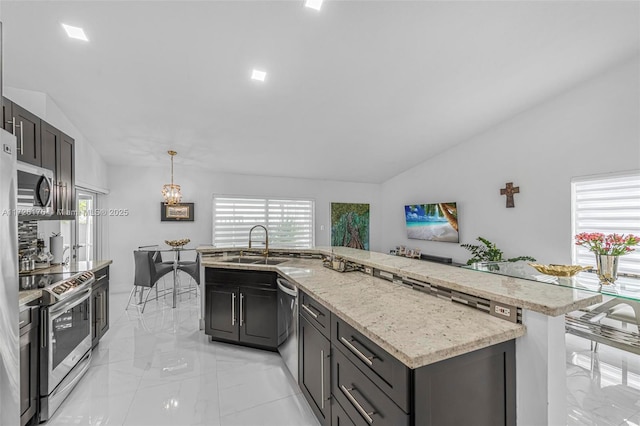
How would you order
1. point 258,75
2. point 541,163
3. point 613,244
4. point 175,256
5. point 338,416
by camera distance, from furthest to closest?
point 175,256 → point 541,163 → point 258,75 → point 613,244 → point 338,416

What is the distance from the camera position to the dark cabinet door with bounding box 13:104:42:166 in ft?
6.81

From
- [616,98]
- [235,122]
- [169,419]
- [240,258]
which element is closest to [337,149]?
[235,122]

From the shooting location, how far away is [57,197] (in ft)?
8.41

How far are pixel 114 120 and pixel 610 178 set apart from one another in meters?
6.17

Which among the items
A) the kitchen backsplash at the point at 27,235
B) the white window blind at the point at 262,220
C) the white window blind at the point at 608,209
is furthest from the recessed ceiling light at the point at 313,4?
the white window blind at the point at 262,220

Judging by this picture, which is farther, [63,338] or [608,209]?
[608,209]

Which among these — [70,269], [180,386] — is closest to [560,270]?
[180,386]

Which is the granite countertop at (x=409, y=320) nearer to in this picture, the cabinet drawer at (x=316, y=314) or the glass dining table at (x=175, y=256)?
the cabinet drawer at (x=316, y=314)

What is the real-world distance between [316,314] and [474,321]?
0.95 m

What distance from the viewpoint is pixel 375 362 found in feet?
4.02

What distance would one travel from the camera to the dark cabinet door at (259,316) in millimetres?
2666

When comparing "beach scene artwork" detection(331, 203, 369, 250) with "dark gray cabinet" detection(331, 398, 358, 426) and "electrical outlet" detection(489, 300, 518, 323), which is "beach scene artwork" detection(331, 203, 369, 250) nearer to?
"dark gray cabinet" detection(331, 398, 358, 426)

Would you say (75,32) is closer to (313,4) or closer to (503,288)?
(313,4)

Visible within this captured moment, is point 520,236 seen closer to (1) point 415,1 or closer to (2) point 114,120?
(1) point 415,1
